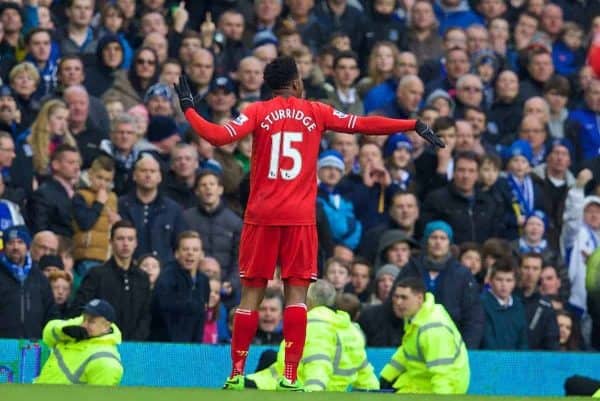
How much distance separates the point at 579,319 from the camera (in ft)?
63.0

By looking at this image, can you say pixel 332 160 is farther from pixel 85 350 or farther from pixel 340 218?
pixel 85 350

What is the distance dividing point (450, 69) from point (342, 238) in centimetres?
350

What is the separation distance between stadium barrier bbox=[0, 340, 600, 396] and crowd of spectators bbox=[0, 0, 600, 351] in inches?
23.7

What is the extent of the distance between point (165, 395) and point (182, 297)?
594 cm

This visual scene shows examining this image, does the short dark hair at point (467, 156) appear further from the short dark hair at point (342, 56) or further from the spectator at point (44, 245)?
the spectator at point (44, 245)

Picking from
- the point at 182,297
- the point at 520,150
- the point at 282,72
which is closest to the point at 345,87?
the point at 520,150

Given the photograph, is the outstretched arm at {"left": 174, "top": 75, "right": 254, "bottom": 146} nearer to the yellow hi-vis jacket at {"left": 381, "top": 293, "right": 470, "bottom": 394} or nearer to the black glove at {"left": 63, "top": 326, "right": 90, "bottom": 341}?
the black glove at {"left": 63, "top": 326, "right": 90, "bottom": 341}

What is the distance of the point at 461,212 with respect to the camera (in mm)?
19438

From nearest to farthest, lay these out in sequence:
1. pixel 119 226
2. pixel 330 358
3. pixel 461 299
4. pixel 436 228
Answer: pixel 330 358 → pixel 119 226 → pixel 461 299 → pixel 436 228

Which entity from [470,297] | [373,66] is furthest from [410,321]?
[373,66]

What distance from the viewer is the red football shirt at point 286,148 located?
12.8m

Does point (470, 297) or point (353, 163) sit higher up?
point (353, 163)

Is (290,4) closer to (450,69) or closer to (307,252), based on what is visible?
(450,69)

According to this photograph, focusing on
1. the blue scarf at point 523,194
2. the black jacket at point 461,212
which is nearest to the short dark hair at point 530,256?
the black jacket at point 461,212
